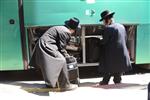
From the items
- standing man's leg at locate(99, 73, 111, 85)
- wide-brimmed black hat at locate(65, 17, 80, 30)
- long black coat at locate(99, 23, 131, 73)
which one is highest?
wide-brimmed black hat at locate(65, 17, 80, 30)

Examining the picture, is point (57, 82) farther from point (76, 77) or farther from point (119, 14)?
point (119, 14)

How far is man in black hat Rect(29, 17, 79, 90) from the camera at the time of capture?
25.8 ft

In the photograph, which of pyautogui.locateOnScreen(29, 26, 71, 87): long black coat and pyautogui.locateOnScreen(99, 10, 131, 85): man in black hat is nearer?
pyautogui.locateOnScreen(29, 26, 71, 87): long black coat

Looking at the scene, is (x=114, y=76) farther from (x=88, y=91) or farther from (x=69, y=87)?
(x=69, y=87)

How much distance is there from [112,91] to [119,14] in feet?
6.20

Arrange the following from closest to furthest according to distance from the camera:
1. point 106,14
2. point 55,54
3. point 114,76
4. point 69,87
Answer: point 55,54
point 69,87
point 106,14
point 114,76

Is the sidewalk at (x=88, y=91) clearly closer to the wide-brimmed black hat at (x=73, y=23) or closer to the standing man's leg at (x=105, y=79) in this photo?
the standing man's leg at (x=105, y=79)

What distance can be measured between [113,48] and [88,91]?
3.29ft

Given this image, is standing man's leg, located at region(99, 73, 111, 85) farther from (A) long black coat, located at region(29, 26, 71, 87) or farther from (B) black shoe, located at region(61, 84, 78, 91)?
(A) long black coat, located at region(29, 26, 71, 87)

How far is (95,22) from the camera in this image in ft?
28.9

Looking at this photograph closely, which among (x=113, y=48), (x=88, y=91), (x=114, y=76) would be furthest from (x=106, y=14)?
(x=88, y=91)


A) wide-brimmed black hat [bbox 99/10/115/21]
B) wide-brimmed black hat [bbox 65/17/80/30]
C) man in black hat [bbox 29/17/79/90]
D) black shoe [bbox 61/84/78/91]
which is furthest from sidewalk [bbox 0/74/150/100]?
wide-brimmed black hat [bbox 99/10/115/21]

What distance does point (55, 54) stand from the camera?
25.9 feet

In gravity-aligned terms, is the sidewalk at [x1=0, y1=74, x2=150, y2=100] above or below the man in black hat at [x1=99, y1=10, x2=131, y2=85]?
below
